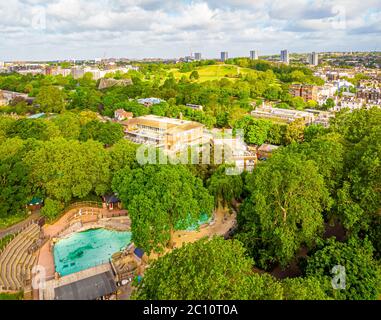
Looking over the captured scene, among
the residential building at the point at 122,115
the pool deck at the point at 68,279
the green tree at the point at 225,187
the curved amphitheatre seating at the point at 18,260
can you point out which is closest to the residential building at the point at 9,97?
the residential building at the point at 122,115

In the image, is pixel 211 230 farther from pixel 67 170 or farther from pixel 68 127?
pixel 68 127

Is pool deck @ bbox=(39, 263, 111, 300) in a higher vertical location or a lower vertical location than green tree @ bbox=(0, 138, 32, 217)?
lower

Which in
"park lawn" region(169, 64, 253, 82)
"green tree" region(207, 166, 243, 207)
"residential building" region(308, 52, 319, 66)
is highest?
"residential building" region(308, 52, 319, 66)

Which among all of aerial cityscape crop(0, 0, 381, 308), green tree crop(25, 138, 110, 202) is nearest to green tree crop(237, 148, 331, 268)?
aerial cityscape crop(0, 0, 381, 308)

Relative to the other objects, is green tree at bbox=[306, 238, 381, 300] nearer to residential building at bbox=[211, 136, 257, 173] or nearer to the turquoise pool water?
residential building at bbox=[211, 136, 257, 173]

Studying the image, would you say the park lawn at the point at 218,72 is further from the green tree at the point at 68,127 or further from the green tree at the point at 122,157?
the green tree at the point at 122,157

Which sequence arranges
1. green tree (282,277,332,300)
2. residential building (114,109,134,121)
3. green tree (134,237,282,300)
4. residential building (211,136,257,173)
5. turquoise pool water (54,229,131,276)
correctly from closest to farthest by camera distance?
green tree (134,237,282,300), green tree (282,277,332,300), turquoise pool water (54,229,131,276), residential building (211,136,257,173), residential building (114,109,134,121)
